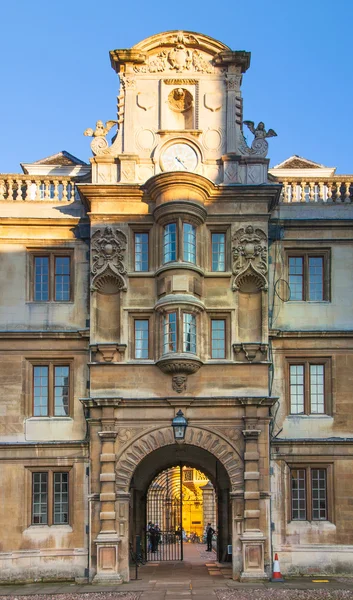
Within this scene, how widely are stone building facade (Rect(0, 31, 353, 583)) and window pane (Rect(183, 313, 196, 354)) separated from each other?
80 millimetres

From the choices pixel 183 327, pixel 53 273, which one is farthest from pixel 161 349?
pixel 53 273

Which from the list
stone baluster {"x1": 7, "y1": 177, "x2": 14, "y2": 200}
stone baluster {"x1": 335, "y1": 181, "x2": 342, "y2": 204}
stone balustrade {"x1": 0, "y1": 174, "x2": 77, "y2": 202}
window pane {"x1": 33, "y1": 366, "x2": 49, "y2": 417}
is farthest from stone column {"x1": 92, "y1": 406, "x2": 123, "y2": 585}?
stone baluster {"x1": 335, "y1": 181, "x2": 342, "y2": 204}

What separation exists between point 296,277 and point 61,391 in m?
8.56

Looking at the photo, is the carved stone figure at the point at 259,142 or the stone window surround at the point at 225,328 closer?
the stone window surround at the point at 225,328

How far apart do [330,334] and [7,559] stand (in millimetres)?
12286

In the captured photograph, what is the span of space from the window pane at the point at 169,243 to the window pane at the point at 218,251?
1556 millimetres

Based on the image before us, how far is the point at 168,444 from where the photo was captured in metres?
27.4

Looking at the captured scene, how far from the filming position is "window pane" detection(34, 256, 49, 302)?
29188mm

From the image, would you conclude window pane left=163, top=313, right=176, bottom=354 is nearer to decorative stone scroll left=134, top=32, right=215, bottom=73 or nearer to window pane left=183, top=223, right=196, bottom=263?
window pane left=183, top=223, right=196, bottom=263

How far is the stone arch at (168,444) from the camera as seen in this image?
27.1 m

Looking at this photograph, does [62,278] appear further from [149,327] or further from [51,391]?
[51,391]

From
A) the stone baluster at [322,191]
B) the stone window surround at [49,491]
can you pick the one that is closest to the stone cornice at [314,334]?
the stone baluster at [322,191]

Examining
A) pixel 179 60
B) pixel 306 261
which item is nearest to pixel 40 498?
pixel 306 261

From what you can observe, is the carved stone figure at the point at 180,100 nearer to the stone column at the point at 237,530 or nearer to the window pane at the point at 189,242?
the window pane at the point at 189,242
